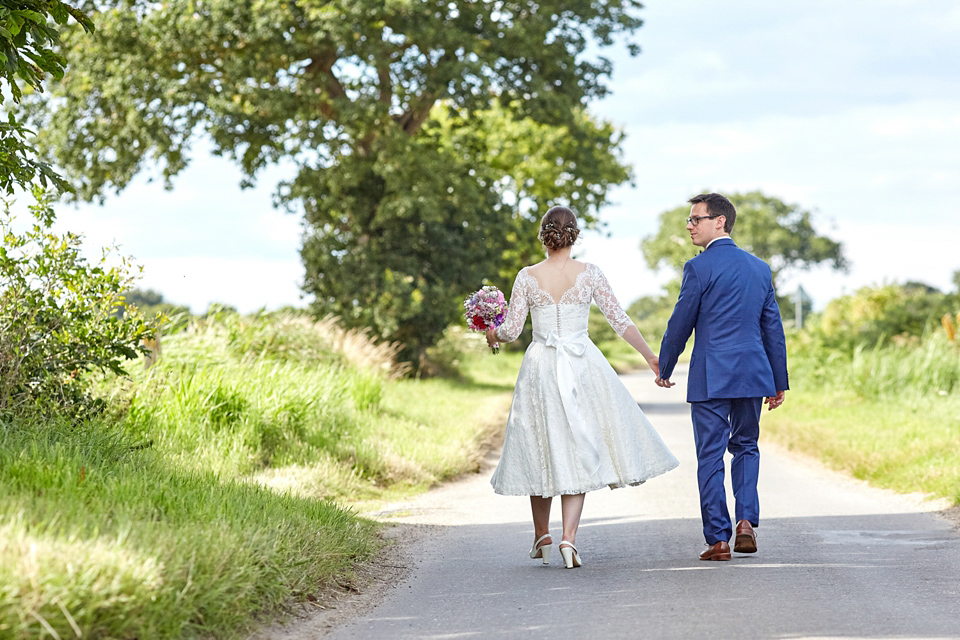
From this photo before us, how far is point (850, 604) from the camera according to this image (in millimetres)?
5055

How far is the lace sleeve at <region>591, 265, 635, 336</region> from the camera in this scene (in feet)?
22.4

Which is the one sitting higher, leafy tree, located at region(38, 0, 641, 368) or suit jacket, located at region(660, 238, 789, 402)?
leafy tree, located at region(38, 0, 641, 368)

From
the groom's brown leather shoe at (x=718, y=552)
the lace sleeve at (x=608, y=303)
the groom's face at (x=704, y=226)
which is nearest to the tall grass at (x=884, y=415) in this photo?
the groom's brown leather shoe at (x=718, y=552)

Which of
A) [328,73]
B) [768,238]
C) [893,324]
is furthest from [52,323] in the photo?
[768,238]

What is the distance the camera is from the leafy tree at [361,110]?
21625 mm

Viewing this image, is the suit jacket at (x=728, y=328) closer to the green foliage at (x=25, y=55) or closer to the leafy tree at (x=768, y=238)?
the green foliage at (x=25, y=55)

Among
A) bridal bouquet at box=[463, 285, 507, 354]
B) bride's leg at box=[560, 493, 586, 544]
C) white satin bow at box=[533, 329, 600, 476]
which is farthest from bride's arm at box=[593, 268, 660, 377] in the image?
bride's leg at box=[560, 493, 586, 544]

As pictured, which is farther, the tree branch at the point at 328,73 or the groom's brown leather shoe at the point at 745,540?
the tree branch at the point at 328,73

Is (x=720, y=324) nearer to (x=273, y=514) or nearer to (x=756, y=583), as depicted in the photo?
(x=756, y=583)

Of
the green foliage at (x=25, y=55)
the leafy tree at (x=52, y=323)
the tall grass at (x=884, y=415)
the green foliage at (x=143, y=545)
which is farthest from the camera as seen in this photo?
the tall grass at (x=884, y=415)

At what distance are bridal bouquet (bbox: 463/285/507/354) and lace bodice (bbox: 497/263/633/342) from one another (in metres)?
0.09

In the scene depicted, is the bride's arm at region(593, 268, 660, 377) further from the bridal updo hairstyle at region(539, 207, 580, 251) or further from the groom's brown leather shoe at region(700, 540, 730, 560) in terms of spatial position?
the groom's brown leather shoe at region(700, 540, 730, 560)

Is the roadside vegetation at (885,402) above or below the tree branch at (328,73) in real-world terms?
below

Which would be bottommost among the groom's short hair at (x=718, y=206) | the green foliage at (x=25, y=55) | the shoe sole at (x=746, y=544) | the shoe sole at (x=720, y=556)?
Answer: the shoe sole at (x=720, y=556)
